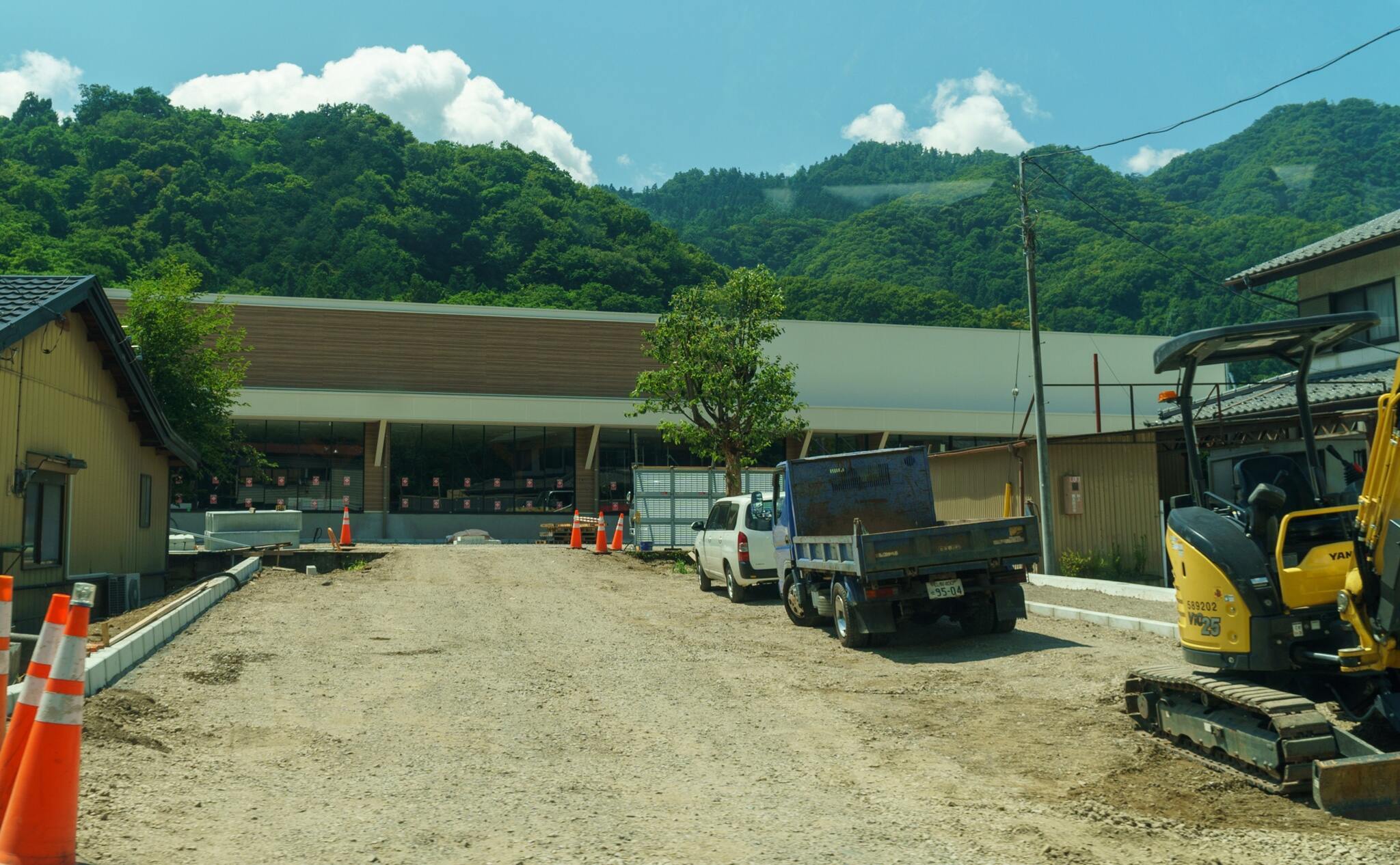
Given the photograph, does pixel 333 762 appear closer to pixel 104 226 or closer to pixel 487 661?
pixel 487 661

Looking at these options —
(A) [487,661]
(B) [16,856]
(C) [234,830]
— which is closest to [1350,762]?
(C) [234,830]

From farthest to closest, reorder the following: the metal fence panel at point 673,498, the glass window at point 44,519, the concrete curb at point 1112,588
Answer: the metal fence panel at point 673,498 → the concrete curb at point 1112,588 → the glass window at point 44,519

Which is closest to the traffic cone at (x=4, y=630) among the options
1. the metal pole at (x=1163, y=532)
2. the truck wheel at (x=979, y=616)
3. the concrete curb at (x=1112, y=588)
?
the truck wheel at (x=979, y=616)

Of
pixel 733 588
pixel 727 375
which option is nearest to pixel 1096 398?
pixel 727 375

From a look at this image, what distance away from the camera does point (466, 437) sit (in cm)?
4241

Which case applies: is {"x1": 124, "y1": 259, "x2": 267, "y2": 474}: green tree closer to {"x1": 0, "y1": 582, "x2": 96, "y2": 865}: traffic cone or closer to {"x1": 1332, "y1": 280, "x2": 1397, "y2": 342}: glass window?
{"x1": 0, "y1": 582, "x2": 96, "y2": 865}: traffic cone

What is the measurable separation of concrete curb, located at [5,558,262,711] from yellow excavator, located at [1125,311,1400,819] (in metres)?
6.96

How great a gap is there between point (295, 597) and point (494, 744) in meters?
11.2

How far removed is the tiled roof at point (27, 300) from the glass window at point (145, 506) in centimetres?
572

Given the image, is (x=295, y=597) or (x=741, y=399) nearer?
(x=295, y=597)

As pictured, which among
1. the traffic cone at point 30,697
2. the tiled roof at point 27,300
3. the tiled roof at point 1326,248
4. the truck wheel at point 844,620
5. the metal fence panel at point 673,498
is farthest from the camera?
the metal fence panel at point 673,498

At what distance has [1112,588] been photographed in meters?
18.0

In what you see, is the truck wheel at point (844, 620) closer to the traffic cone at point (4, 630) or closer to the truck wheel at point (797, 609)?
the truck wheel at point (797, 609)

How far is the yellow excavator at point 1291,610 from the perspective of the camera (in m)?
6.10
